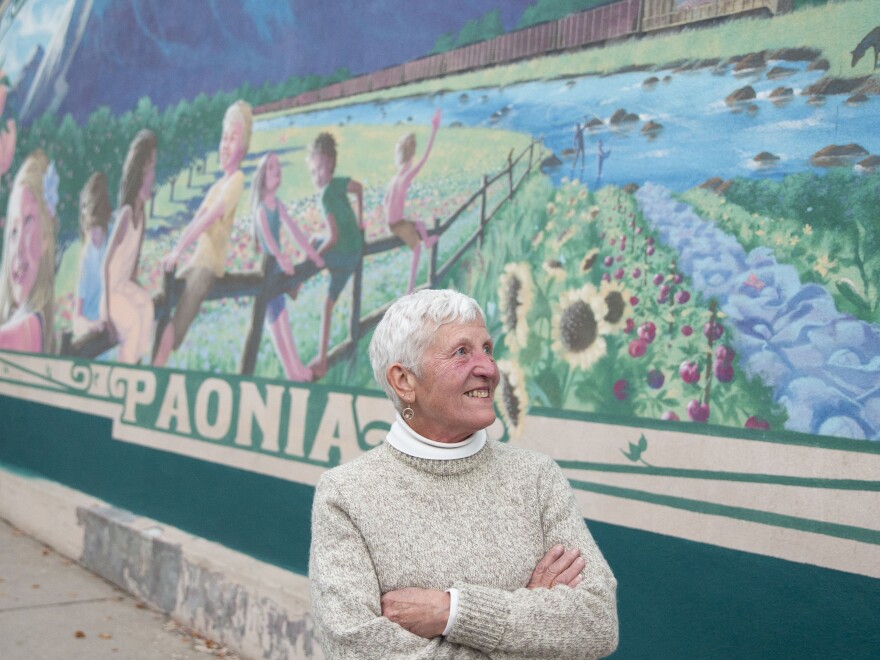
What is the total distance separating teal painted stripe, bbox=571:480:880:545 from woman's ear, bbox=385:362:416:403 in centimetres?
137

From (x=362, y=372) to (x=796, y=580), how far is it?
236 centimetres

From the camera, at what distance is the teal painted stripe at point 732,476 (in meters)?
2.91

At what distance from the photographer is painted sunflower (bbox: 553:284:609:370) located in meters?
3.70

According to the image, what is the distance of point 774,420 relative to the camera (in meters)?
3.11

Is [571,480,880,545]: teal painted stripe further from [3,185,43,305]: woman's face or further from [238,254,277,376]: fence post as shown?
[3,185,43,305]: woman's face

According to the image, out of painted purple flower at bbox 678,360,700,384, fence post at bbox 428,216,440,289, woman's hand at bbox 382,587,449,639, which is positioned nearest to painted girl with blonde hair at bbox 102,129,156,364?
fence post at bbox 428,216,440,289

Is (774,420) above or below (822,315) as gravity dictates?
below

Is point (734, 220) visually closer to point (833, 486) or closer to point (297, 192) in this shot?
point (833, 486)

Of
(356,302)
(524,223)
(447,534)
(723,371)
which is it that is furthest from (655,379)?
(356,302)

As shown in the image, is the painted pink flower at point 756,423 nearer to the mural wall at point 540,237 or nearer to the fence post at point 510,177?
the mural wall at point 540,237

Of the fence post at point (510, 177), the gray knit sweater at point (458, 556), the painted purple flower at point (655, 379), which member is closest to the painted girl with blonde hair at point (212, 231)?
the fence post at point (510, 177)

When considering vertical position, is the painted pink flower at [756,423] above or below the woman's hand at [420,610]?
above

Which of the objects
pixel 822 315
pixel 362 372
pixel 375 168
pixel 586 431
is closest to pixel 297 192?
pixel 375 168

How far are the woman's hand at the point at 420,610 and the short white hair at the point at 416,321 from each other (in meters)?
0.45
